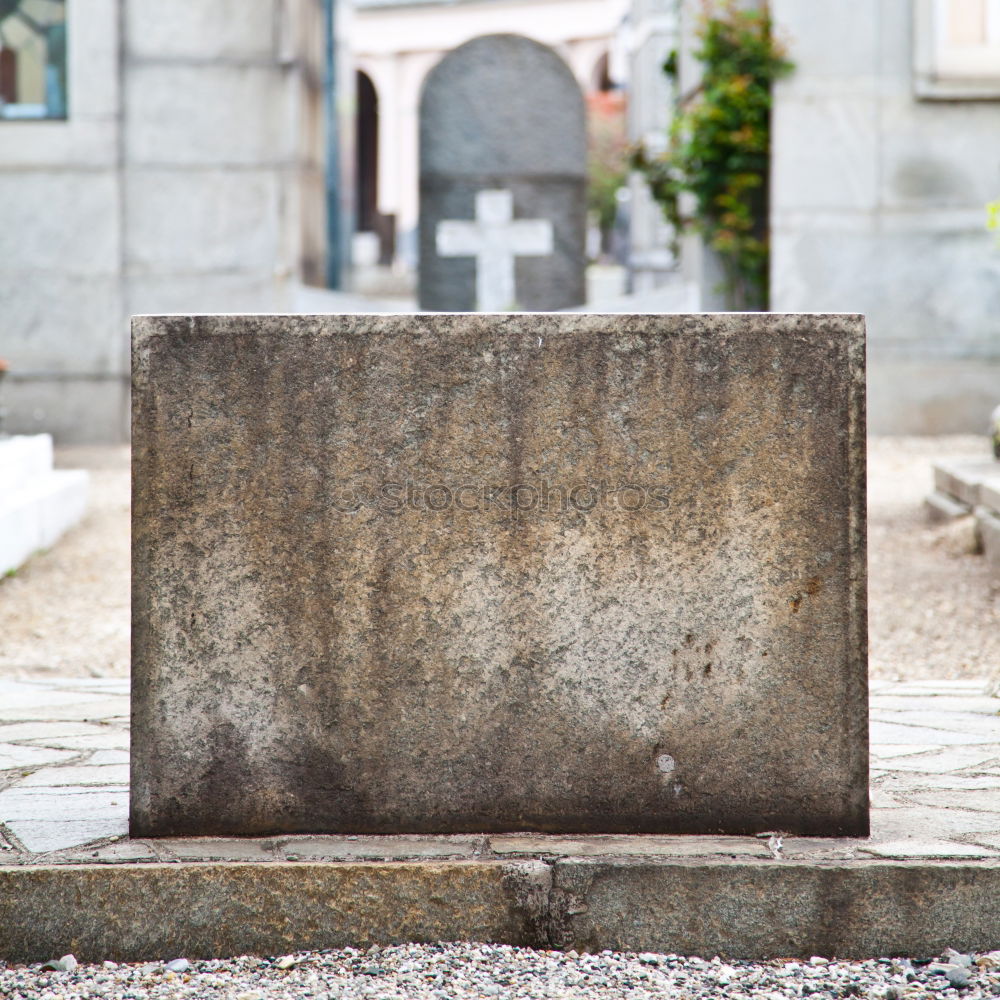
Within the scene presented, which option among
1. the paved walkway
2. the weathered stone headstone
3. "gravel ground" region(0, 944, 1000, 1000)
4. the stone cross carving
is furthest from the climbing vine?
"gravel ground" region(0, 944, 1000, 1000)

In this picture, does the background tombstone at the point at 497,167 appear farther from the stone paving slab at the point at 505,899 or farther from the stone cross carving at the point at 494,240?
the stone paving slab at the point at 505,899

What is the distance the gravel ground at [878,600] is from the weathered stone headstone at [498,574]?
90.6 inches

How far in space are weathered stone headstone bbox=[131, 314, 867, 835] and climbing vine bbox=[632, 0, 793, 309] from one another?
786cm

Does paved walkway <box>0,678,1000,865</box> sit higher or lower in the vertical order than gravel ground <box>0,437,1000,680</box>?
lower

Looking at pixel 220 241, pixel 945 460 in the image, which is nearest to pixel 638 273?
pixel 220 241

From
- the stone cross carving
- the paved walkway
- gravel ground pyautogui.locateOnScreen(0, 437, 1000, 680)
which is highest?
the stone cross carving

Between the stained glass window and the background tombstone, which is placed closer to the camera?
the stained glass window

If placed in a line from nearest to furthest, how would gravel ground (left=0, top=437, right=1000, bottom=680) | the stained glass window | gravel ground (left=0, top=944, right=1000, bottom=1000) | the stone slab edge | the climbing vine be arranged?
gravel ground (left=0, top=944, right=1000, bottom=1000) < the stone slab edge < gravel ground (left=0, top=437, right=1000, bottom=680) < the climbing vine < the stained glass window

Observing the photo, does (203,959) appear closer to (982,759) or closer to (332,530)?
(332,530)

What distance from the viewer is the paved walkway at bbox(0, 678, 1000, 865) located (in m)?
2.47

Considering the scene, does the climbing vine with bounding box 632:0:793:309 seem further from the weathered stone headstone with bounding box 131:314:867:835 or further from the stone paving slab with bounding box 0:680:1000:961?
the stone paving slab with bounding box 0:680:1000:961

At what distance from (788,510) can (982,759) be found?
1005 millimetres

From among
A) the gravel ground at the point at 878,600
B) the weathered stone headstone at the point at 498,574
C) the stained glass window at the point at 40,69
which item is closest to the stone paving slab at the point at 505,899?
the weathered stone headstone at the point at 498,574

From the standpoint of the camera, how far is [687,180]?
10789mm
